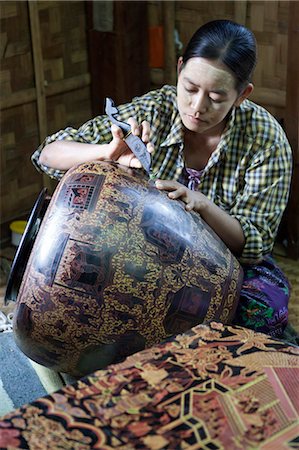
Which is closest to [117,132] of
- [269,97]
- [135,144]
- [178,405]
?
[135,144]

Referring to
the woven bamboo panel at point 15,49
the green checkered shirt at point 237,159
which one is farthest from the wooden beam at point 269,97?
the woven bamboo panel at point 15,49

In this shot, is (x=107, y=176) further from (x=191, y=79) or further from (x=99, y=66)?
(x=99, y=66)

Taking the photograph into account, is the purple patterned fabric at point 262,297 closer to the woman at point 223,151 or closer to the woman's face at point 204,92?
the woman at point 223,151

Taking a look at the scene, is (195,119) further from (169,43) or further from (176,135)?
(169,43)

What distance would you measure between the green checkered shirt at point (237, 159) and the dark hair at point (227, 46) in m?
0.16

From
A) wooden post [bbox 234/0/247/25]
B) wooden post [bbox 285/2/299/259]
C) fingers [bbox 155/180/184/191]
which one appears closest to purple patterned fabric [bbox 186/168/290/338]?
fingers [bbox 155/180/184/191]

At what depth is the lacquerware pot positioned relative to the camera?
1647 millimetres

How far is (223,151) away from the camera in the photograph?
2064 millimetres

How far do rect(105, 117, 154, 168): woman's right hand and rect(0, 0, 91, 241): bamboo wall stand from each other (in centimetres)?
110

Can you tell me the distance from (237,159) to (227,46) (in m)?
0.32

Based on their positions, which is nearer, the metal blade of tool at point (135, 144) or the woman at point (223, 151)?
the metal blade of tool at point (135, 144)

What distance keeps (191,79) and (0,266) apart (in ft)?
3.77

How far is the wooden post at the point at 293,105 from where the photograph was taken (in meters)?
2.51

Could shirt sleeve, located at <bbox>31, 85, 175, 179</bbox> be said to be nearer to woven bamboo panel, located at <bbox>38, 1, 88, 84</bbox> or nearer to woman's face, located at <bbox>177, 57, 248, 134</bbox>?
woman's face, located at <bbox>177, 57, 248, 134</bbox>
